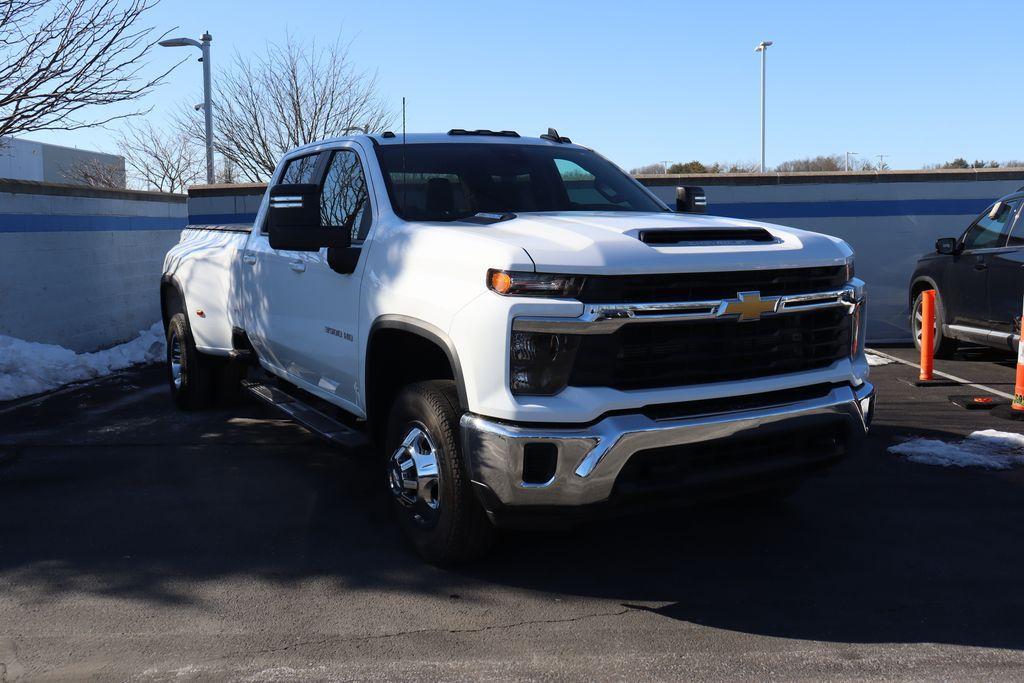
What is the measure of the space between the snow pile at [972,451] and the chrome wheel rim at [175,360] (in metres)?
5.56

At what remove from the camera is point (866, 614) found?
3938 millimetres

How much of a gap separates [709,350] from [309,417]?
2645 mm

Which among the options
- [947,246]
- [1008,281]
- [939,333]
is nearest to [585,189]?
[1008,281]

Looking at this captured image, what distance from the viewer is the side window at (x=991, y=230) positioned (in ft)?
31.2

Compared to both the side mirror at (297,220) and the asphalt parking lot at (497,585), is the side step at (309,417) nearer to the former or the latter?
the asphalt parking lot at (497,585)

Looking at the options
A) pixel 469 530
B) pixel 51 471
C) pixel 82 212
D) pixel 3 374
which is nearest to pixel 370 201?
pixel 469 530

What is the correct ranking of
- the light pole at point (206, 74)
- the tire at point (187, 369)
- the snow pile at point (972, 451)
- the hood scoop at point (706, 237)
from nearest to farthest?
the hood scoop at point (706, 237) → the snow pile at point (972, 451) → the tire at point (187, 369) → the light pole at point (206, 74)

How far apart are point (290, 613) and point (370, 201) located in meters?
2.16

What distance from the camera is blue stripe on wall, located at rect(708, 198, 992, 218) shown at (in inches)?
520

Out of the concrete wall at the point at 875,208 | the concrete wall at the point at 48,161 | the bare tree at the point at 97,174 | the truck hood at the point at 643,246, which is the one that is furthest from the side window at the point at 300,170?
the concrete wall at the point at 48,161

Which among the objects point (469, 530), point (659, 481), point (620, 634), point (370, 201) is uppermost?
point (370, 201)

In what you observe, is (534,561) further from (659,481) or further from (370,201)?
(370,201)

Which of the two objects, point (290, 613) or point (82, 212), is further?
point (82, 212)

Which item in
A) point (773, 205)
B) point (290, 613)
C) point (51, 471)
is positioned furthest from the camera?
point (773, 205)
